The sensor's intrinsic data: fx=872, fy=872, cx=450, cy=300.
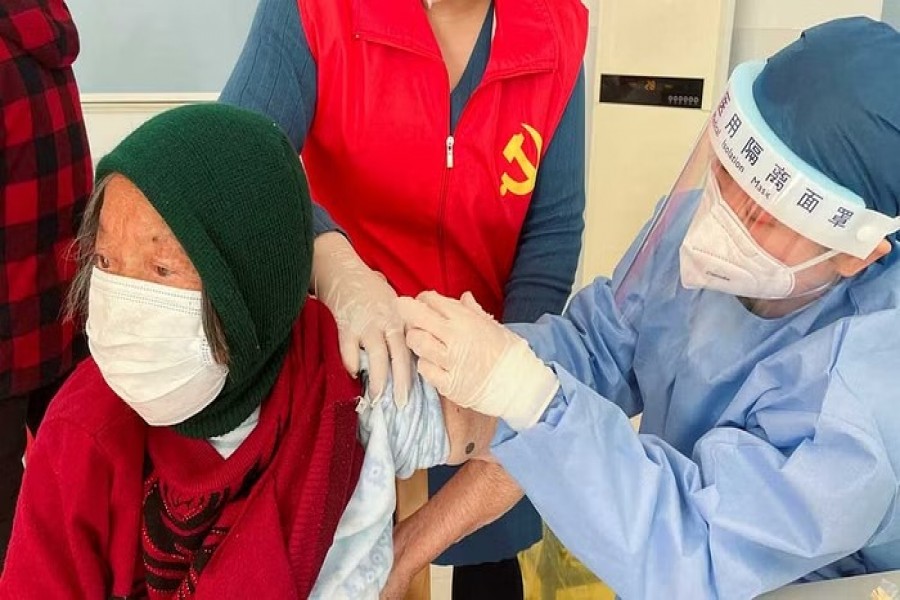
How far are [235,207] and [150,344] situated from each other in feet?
0.55

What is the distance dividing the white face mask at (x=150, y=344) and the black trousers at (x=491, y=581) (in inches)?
32.4

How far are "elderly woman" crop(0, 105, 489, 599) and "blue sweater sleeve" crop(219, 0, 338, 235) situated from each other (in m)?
0.29

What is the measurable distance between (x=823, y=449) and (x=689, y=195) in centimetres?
37

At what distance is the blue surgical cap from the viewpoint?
0.85m

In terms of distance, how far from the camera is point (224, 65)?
9.20 feet

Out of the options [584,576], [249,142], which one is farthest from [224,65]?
[249,142]

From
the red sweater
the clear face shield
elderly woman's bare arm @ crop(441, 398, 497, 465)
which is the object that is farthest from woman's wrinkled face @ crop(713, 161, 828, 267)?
the red sweater

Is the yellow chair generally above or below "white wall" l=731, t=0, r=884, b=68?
below

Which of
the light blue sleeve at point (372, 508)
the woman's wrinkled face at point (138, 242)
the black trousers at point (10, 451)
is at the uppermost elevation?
the woman's wrinkled face at point (138, 242)

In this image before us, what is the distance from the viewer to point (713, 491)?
0.93 m

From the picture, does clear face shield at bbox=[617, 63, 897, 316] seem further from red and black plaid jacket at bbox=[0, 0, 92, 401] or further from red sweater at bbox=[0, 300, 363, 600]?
red and black plaid jacket at bbox=[0, 0, 92, 401]

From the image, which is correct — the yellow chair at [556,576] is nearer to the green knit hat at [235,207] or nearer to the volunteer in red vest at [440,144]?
the volunteer in red vest at [440,144]

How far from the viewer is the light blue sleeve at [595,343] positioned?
121 cm

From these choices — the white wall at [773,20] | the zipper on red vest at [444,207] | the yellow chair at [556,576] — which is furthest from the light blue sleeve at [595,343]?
the white wall at [773,20]
